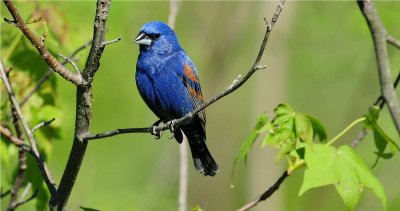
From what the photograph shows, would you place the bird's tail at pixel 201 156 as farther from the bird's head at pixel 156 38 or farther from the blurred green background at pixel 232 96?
the bird's head at pixel 156 38

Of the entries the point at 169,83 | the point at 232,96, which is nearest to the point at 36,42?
the point at 169,83

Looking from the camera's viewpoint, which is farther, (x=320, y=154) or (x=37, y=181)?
(x=37, y=181)

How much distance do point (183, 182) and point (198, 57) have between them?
513cm

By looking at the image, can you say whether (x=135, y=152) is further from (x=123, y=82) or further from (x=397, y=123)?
(x=397, y=123)

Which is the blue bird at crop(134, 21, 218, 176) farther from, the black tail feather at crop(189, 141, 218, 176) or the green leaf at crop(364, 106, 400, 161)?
the green leaf at crop(364, 106, 400, 161)

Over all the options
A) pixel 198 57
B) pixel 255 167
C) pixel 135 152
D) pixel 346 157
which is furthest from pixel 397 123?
pixel 135 152

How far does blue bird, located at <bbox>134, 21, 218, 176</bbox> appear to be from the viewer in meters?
4.40

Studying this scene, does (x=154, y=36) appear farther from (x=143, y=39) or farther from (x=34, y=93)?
(x=34, y=93)

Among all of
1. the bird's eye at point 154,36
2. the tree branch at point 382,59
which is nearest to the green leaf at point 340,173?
the tree branch at point 382,59

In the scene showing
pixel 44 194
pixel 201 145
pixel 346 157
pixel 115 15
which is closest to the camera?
pixel 346 157

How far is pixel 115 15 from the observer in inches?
217

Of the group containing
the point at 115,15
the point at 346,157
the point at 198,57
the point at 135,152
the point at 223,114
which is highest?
the point at 115,15

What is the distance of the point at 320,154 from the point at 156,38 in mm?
1856

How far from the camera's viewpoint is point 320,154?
3094mm
